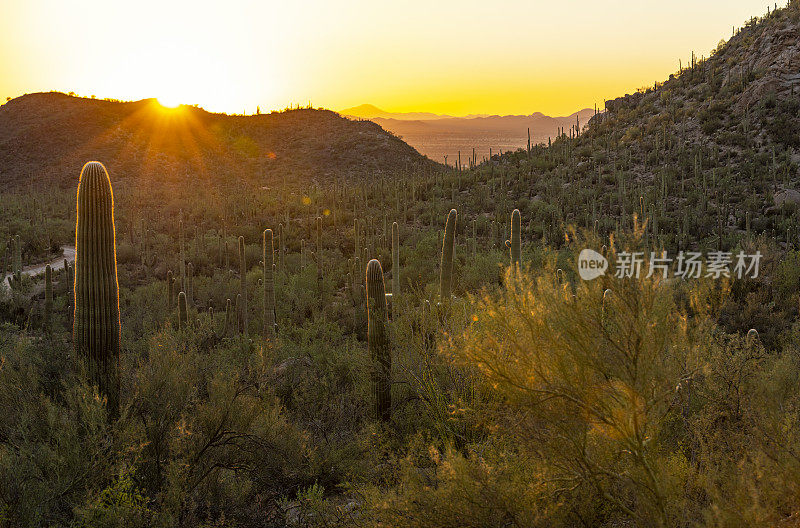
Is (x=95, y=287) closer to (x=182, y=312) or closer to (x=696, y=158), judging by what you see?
(x=182, y=312)

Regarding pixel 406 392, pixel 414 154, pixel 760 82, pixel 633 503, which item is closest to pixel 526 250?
pixel 406 392

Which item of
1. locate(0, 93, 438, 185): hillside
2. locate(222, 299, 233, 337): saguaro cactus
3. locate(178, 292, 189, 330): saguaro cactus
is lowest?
locate(222, 299, 233, 337): saguaro cactus

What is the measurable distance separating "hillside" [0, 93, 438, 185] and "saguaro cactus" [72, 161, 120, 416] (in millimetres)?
50282

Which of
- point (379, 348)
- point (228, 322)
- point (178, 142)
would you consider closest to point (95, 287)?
point (379, 348)

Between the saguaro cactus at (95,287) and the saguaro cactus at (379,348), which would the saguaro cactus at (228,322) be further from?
the saguaro cactus at (95,287)

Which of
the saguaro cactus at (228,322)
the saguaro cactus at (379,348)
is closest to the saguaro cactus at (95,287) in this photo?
the saguaro cactus at (379,348)

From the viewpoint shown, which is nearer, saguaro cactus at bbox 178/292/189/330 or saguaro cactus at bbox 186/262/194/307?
saguaro cactus at bbox 178/292/189/330

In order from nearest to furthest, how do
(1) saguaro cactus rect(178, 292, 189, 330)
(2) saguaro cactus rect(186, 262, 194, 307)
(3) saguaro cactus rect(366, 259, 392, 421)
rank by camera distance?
(3) saguaro cactus rect(366, 259, 392, 421), (1) saguaro cactus rect(178, 292, 189, 330), (2) saguaro cactus rect(186, 262, 194, 307)

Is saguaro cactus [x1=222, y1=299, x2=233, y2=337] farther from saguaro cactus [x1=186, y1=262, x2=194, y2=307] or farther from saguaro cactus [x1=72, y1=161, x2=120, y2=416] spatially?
saguaro cactus [x1=72, y1=161, x2=120, y2=416]

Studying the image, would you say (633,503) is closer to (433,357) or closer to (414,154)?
(433,357)

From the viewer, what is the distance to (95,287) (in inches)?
308

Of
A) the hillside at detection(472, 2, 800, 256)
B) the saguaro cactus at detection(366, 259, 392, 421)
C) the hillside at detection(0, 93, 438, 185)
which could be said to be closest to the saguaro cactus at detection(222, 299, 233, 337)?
the saguaro cactus at detection(366, 259, 392, 421)

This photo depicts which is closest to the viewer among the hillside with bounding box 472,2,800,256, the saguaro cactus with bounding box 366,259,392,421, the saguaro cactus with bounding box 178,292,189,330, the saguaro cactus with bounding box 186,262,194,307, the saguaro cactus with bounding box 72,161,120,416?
the saguaro cactus with bounding box 72,161,120,416

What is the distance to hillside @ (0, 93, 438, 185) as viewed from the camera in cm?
6091
